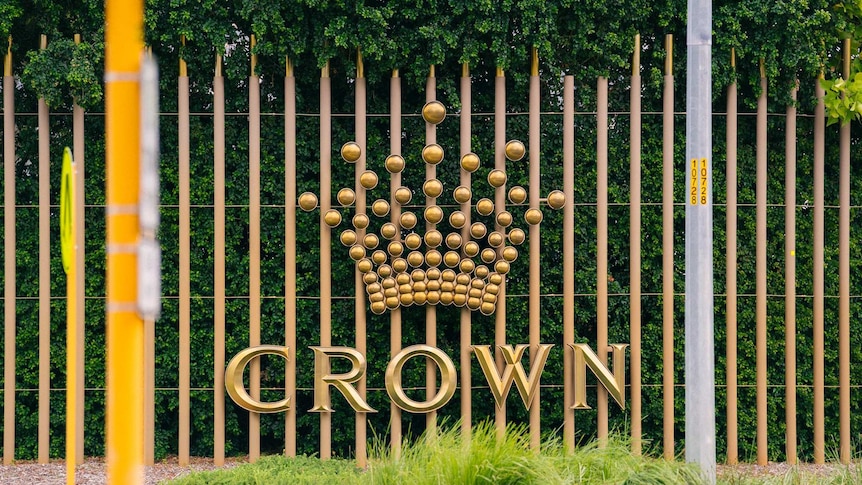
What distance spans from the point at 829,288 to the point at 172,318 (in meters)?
5.73

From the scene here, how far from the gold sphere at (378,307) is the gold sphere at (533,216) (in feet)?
4.46

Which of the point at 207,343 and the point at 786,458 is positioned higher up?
the point at 207,343

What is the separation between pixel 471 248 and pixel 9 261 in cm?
376

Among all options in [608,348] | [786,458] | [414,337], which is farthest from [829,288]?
[414,337]

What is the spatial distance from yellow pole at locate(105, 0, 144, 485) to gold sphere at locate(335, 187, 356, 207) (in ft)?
15.8

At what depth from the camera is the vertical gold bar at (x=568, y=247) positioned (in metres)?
6.92

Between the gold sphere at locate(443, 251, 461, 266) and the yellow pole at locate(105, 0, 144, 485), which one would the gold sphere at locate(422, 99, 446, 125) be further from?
the yellow pole at locate(105, 0, 144, 485)

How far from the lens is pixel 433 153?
22.2 feet

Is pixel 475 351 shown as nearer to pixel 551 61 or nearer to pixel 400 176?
pixel 400 176

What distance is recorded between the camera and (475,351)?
6.88 meters

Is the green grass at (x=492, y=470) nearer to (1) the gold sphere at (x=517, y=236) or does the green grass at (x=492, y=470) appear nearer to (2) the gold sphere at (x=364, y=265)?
(2) the gold sphere at (x=364, y=265)

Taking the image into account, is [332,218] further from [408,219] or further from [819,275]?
[819,275]

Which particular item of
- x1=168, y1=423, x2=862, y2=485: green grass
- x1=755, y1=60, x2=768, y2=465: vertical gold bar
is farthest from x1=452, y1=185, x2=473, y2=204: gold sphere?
x1=755, y1=60, x2=768, y2=465: vertical gold bar

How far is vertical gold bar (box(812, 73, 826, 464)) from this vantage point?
23.6ft
